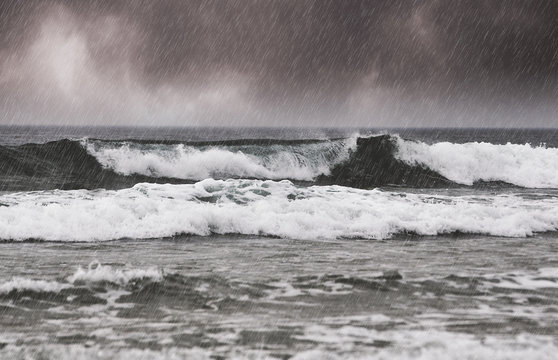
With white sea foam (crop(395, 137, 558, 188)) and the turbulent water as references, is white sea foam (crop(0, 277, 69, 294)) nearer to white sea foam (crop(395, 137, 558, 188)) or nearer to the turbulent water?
the turbulent water

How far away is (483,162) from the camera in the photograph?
26.5 m

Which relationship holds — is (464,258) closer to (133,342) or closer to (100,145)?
(133,342)

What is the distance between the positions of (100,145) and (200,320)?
1869cm

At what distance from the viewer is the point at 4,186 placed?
688 inches

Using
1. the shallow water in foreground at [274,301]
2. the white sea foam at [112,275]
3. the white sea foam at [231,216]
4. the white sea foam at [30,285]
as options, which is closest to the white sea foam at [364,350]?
the shallow water in foreground at [274,301]

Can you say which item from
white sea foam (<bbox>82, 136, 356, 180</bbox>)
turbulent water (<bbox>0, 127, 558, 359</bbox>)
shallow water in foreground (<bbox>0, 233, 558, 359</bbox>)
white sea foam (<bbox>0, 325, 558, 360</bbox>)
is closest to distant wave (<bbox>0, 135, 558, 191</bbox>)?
white sea foam (<bbox>82, 136, 356, 180</bbox>)

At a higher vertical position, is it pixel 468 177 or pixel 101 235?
pixel 468 177

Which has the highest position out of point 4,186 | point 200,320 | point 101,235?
point 200,320

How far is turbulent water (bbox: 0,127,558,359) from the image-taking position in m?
5.48

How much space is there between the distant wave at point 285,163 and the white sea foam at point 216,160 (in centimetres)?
4

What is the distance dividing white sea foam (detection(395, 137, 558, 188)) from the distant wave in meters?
0.05

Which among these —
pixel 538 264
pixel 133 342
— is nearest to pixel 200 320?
pixel 133 342

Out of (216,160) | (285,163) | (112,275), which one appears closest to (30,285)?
(112,275)

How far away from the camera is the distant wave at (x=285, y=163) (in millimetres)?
21547
